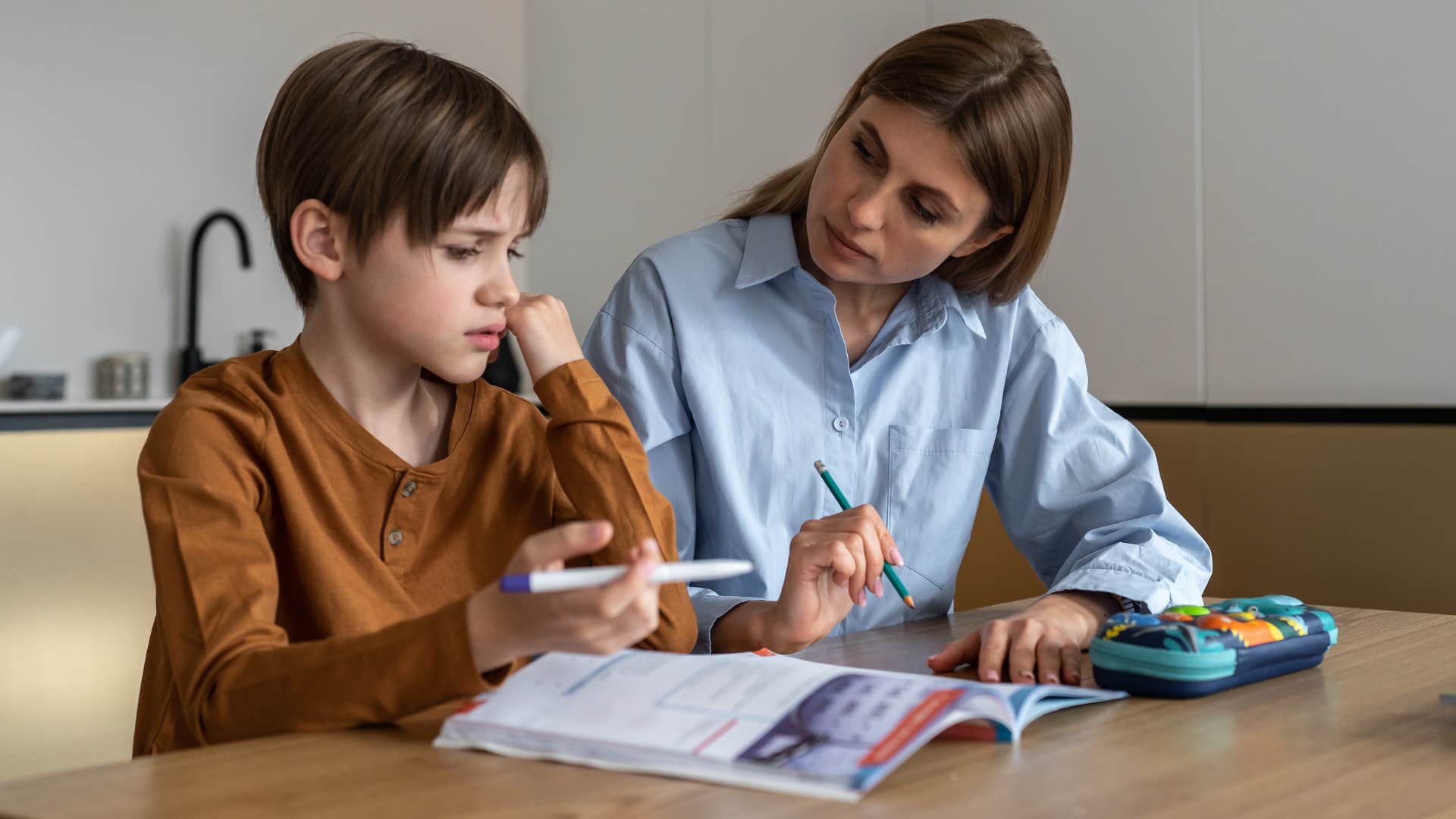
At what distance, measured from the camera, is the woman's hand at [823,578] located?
3.54 feet

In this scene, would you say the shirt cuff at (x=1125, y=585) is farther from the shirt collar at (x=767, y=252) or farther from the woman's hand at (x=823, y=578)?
the shirt collar at (x=767, y=252)

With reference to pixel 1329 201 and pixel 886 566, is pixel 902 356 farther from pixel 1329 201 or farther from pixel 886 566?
pixel 1329 201

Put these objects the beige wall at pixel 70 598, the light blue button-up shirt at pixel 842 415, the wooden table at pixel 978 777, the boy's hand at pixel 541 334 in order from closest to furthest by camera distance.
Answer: the wooden table at pixel 978 777 < the boy's hand at pixel 541 334 < the light blue button-up shirt at pixel 842 415 < the beige wall at pixel 70 598

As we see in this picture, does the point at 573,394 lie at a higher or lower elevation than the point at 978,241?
lower

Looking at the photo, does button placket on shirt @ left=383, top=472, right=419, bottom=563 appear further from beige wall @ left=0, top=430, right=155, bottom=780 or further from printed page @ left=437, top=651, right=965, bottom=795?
beige wall @ left=0, top=430, right=155, bottom=780

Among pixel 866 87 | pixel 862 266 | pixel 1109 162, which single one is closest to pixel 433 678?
pixel 862 266

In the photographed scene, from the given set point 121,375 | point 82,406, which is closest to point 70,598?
point 82,406

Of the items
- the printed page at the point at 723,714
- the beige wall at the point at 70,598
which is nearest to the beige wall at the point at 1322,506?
the printed page at the point at 723,714

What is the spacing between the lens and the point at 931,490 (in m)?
A: 1.52

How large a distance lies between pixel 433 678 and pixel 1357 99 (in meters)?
1.88

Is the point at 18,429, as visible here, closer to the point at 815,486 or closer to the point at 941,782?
the point at 815,486

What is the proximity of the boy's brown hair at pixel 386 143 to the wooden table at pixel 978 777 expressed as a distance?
1.38 ft

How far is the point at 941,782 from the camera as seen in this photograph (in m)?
0.74

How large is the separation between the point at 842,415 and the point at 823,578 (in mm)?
374
